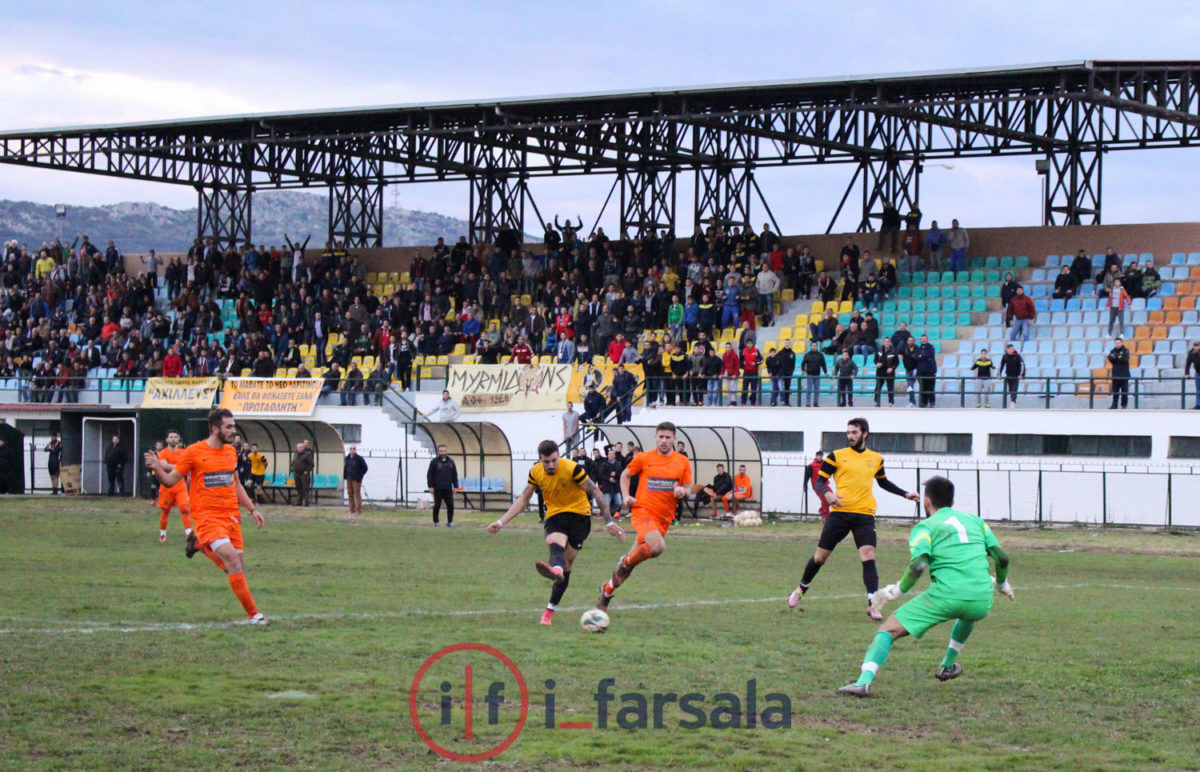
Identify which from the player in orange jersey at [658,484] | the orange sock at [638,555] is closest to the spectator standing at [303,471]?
the player in orange jersey at [658,484]

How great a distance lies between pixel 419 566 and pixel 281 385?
2064 centimetres

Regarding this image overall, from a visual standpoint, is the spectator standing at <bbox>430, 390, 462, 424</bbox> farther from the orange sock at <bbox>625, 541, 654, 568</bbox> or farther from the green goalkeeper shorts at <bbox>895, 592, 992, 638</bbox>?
the green goalkeeper shorts at <bbox>895, 592, 992, 638</bbox>

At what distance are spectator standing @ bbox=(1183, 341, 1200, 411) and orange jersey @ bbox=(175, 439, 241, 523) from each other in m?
22.6

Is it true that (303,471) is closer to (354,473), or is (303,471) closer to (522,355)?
(354,473)

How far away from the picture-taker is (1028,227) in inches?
1608

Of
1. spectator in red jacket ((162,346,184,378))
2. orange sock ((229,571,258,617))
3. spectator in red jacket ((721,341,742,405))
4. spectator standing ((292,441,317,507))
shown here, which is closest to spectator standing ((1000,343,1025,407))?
spectator in red jacket ((721,341,742,405))

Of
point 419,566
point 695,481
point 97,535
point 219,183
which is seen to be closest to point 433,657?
point 419,566

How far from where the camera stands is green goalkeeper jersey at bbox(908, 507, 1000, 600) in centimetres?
1052

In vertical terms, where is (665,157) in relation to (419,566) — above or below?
above

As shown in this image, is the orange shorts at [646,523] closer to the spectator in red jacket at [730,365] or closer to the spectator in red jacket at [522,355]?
the spectator in red jacket at [730,365]

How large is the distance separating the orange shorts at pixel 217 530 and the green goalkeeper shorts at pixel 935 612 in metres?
6.58

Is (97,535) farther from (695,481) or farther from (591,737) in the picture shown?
(591,737)

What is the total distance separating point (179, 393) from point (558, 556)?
99.0 feet

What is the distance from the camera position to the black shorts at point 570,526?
14664 millimetres
